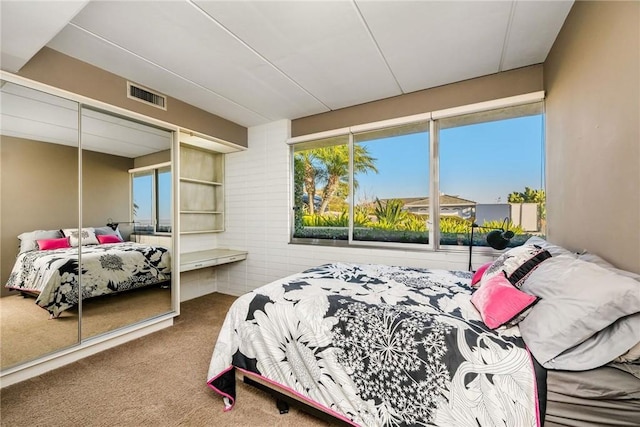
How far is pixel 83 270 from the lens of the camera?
7.63 feet

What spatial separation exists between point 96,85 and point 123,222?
130 cm

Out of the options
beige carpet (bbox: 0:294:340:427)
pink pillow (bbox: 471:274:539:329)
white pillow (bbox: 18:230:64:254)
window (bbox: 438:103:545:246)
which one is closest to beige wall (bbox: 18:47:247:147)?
white pillow (bbox: 18:230:64:254)

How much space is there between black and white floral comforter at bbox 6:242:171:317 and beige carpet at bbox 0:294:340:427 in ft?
1.85

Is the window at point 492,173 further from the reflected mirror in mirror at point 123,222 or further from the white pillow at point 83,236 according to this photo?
the white pillow at point 83,236

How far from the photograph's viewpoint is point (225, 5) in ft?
5.78

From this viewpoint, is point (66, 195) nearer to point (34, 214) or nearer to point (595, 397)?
point (34, 214)

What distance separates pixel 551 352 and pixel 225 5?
8.65 feet

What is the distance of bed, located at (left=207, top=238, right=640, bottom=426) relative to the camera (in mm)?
1002

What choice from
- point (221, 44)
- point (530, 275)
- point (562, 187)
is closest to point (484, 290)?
point (530, 275)

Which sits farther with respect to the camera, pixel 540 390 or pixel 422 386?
pixel 422 386

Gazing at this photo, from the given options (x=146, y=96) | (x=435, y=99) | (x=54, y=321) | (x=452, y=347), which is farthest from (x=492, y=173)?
(x=54, y=321)

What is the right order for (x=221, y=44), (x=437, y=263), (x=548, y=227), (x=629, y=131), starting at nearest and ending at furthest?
(x=629, y=131) → (x=221, y=44) → (x=548, y=227) → (x=437, y=263)

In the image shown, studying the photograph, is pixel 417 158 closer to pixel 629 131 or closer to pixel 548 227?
pixel 548 227

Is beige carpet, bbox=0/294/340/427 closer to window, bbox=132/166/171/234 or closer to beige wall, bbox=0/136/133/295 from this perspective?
beige wall, bbox=0/136/133/295
